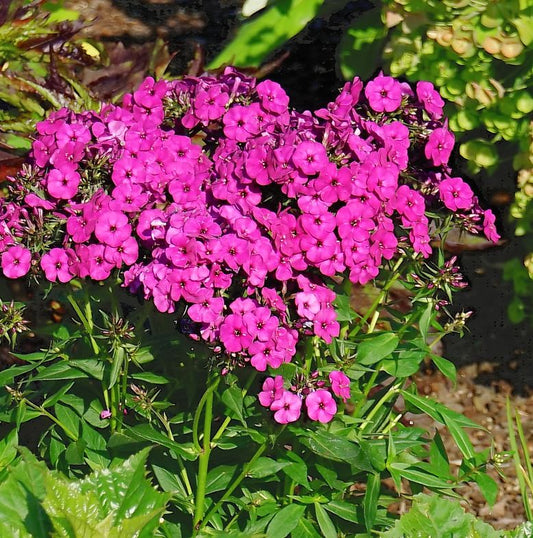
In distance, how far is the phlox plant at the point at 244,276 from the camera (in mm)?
2562

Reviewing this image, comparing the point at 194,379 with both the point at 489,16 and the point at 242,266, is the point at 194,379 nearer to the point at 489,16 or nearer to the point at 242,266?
the point at 242,266

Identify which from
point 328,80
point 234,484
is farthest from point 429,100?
point 328,80

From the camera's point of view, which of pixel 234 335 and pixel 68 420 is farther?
pixel 68 420

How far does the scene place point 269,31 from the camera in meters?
4.72

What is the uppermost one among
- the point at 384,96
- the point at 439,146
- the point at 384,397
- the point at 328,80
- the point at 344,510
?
the point at 384,96

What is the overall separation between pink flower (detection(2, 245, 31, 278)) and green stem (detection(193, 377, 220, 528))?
60 centimetres

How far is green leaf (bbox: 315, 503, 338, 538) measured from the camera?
2.90 meters

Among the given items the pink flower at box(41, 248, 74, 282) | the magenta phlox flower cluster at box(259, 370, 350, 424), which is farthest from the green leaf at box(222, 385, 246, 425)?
the pink flower at box(41, 248, 74, 282)

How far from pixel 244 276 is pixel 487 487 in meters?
1.08

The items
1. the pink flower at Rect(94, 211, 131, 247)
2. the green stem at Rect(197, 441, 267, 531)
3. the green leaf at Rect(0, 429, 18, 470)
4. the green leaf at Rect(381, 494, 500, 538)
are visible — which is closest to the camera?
the green leaf at Rect(381, 494, 500, 538)

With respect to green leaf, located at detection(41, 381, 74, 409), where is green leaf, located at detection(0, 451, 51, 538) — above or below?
above

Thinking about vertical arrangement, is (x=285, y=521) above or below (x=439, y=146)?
below

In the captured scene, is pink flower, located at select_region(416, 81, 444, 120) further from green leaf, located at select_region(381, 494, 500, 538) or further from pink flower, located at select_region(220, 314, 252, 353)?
green leaf, located at select_region(381, 494, 500, 538)

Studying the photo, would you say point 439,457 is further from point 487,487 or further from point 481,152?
point 481,152
